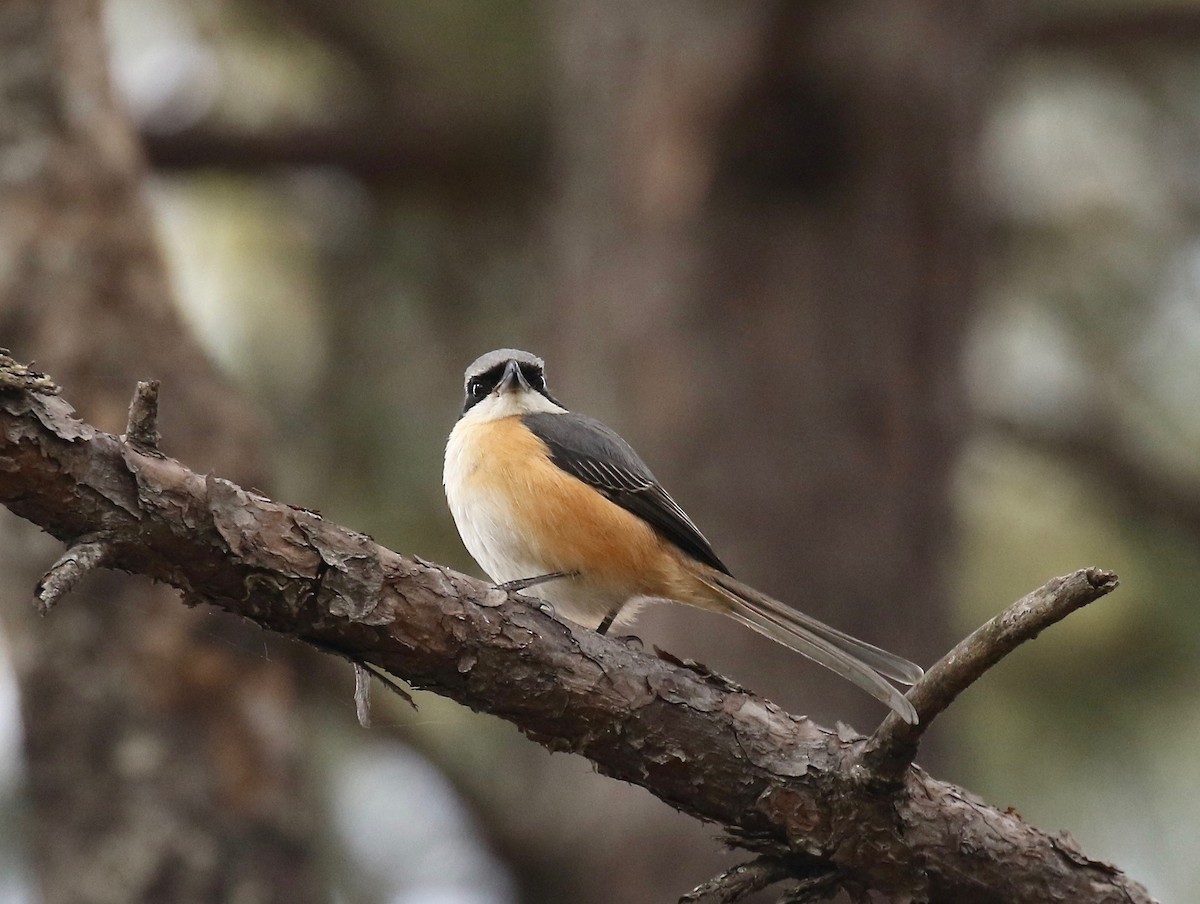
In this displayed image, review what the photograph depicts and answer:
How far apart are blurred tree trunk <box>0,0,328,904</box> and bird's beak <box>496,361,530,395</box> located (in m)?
1.51

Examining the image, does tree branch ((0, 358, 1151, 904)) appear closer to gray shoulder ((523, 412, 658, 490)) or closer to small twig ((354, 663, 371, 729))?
small twig ((354, 663, 371, 729))

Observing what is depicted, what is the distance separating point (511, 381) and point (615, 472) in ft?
1.94

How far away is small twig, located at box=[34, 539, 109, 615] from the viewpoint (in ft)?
7.32

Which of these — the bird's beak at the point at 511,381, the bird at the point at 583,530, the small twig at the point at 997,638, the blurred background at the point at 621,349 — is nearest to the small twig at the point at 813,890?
the small twig at the point at 997,638

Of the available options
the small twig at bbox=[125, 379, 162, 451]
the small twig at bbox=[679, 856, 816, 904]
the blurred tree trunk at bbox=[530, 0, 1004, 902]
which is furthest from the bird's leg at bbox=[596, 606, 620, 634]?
the blurred tree trunk at bbox=[530, 0, 1004, 902]

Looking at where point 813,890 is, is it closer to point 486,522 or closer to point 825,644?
point 825,644

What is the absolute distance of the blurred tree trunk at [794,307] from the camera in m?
A: 6.37

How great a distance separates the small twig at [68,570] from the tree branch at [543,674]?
0.04 meters

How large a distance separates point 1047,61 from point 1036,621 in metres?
7.17

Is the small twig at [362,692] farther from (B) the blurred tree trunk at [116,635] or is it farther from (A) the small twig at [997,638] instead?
(B) the blurred tree trunk at [116,635]

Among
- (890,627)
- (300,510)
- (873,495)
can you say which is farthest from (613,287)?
(300,510)

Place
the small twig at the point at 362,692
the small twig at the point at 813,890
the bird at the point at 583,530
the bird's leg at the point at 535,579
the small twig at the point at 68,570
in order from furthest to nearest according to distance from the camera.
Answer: the bird at the point at 583,530
the bird's leg at the point at 535,579
the small twig at the point at 813,890
the small twig at the point at 362,692
the small twig at the point at 68,570

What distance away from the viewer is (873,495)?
21.5 ft

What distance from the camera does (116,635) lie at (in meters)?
5.59
